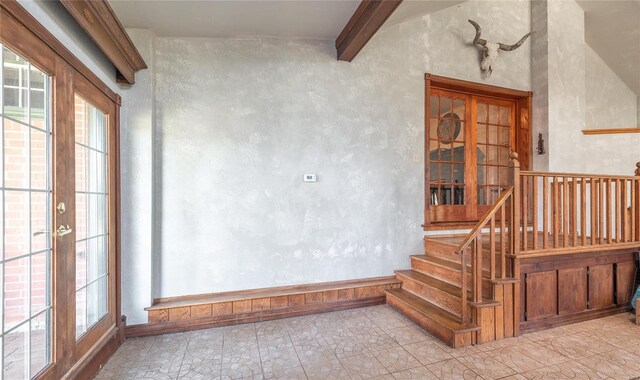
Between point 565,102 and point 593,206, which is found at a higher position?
point 565,102

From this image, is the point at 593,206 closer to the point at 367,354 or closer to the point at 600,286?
the point at 600,286

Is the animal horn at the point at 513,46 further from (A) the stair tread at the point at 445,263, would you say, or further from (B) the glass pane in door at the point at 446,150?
(A) the stair tread at the point at 445,263

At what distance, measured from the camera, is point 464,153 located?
4.20 metres

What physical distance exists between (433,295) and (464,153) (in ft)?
7.25

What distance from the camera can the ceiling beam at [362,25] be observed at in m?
2.38

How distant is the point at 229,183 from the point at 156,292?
1.29 m

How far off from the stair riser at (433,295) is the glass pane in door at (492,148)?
6.07 ft

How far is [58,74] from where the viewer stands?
1.78 metres

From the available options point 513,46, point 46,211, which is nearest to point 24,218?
point 46,211

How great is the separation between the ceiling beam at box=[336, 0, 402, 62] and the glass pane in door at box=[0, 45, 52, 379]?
236 centimetres

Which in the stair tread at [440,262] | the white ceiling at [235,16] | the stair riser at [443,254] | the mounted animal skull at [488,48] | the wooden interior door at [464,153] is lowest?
the stair tread at [440,262]

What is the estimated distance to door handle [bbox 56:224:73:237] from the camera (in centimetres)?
179

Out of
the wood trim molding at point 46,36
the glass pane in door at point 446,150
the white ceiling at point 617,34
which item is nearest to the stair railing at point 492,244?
the glass pane in door at point 446,150

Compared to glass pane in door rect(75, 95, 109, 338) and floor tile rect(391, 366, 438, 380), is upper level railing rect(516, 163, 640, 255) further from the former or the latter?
glass pane in door rect(75, 95, 109, 338)
